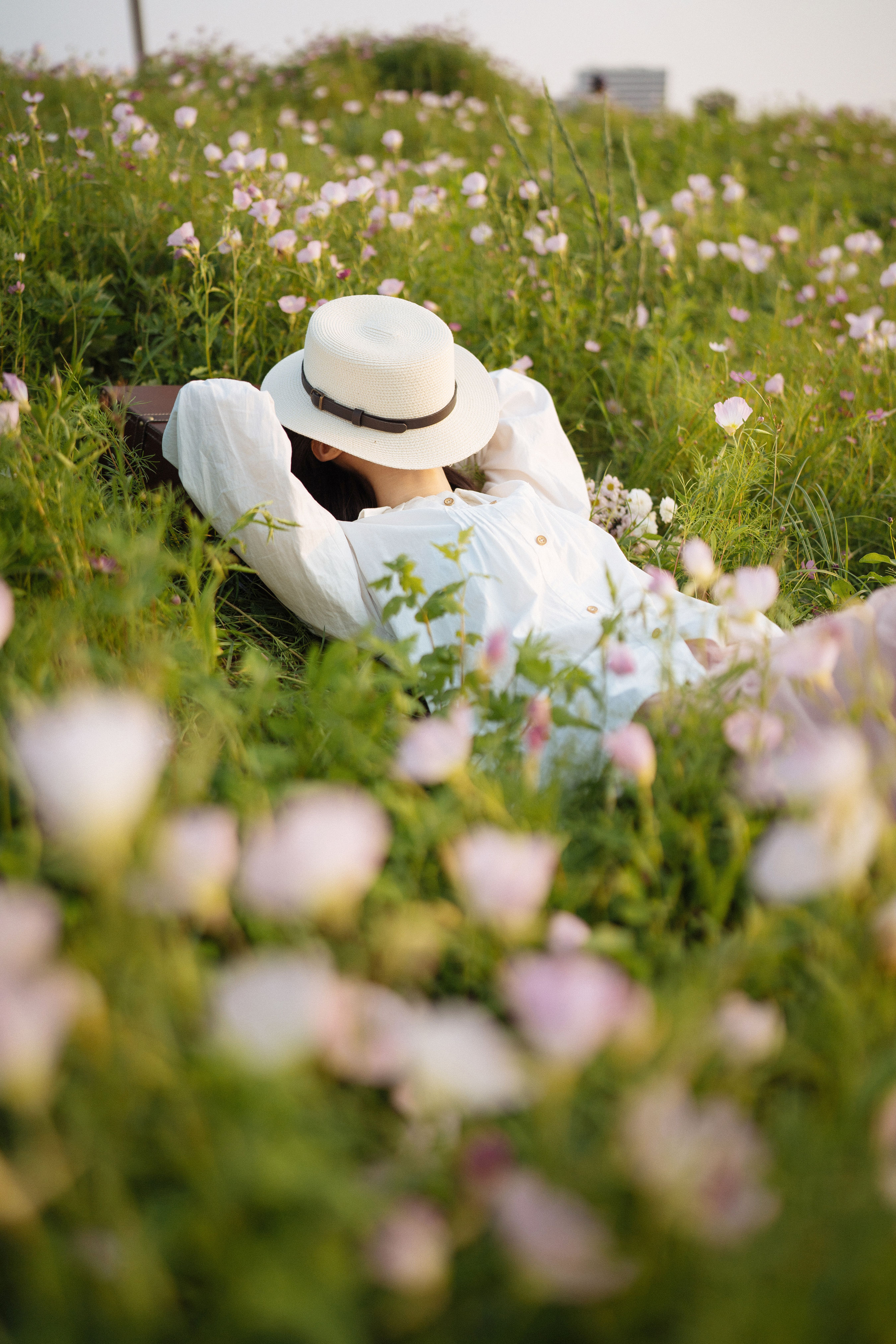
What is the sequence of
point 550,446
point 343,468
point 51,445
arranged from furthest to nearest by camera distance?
point 550,446 → point 343,468 → point 51,445

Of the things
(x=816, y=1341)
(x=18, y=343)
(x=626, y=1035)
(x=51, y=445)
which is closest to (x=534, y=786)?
(x=626, y=1035)

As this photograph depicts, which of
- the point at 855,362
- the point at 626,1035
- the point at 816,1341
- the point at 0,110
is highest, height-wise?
the point at 0,110

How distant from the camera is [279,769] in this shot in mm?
1193

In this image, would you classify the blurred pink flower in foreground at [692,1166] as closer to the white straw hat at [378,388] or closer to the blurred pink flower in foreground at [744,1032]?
the blurred pink flower in foreground at [744,1032]

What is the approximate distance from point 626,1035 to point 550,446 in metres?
1.75

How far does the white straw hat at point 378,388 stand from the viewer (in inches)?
70.1

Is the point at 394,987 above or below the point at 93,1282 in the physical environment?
below

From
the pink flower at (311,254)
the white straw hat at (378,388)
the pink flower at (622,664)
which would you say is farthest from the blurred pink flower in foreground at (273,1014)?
the pink flower at (311,254)

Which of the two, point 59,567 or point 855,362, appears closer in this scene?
point 59,567

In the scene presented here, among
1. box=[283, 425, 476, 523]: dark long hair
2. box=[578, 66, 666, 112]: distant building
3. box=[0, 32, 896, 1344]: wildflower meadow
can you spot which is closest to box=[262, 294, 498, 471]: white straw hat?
box=[283, 425, 476, 523]: dark long hair

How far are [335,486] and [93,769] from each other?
156cm

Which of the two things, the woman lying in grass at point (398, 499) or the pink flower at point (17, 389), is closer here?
the pink flower at point (17, 389)

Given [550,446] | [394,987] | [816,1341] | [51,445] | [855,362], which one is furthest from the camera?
[855,362]

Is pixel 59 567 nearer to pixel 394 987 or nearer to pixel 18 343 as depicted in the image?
pixel 394 987
